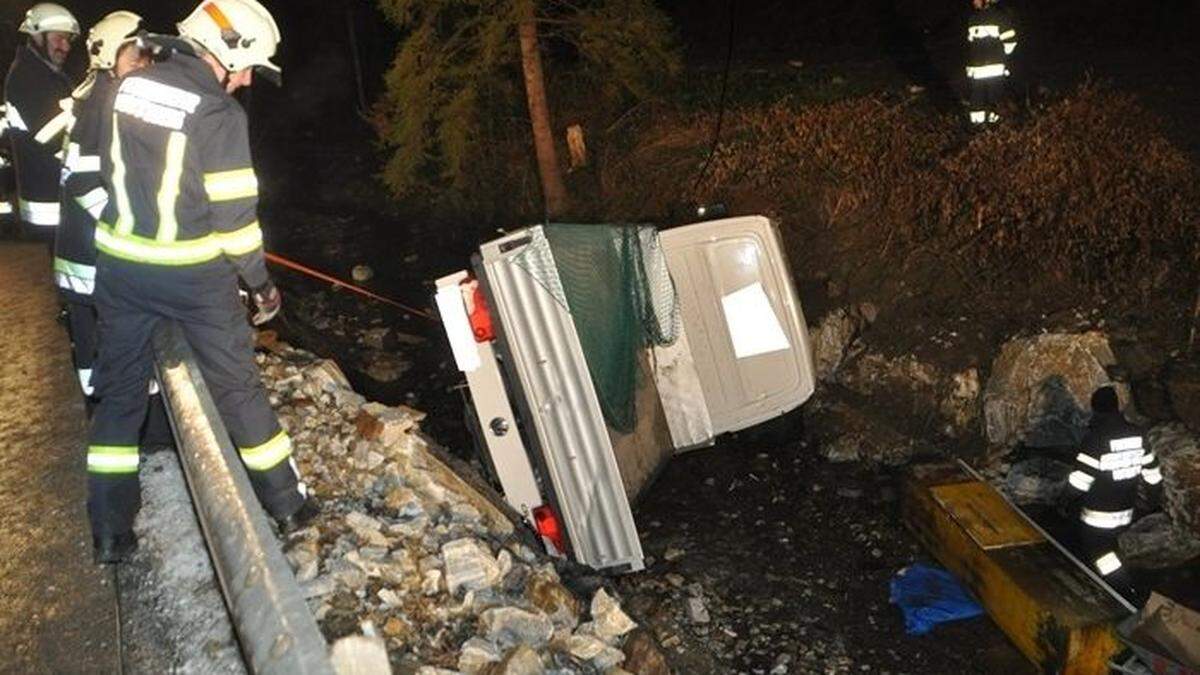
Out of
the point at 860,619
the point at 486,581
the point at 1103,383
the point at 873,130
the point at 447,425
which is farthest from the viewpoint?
the point at 873,130

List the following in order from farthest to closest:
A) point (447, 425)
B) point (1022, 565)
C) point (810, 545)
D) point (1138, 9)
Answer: point (1138, 9) → point (447, 425) → point (810, 545) → point (1022, 565)

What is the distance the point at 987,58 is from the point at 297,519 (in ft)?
23.0

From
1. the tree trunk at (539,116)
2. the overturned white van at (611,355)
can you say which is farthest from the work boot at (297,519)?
the tree trunk at (539,116)

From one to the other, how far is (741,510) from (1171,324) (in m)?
3.17

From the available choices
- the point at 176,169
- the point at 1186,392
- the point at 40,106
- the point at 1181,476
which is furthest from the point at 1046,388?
the point at 40,106

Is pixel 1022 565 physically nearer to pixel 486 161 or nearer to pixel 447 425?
pixel 447 425

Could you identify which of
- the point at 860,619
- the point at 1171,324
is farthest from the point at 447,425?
the point at 1171,324

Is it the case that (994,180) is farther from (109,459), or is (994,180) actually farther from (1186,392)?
(109,459)

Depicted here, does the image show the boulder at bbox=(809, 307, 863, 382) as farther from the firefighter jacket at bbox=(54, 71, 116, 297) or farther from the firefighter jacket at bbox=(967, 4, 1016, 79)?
the firefighter jacket at bbox=(54, 71, 116, 297)

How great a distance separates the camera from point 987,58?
8484 millimetres

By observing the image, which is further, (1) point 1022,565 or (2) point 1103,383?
(2) point 1103,383

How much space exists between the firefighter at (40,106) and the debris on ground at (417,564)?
154cm

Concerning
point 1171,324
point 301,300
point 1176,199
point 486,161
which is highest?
point 486,161

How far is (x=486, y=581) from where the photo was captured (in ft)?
13.8
